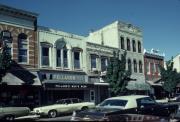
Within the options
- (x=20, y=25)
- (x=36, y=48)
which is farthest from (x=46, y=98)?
(x=20, y=25)

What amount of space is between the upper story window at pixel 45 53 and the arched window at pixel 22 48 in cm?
183

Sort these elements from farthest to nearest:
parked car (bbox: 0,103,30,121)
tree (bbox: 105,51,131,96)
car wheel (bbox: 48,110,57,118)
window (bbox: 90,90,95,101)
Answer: window (bbox: 90,90,95,101), tree (bbox: 105,51,131,96), car wheel (bbox: 48,110,57,118), parked car (bbox: 0,103,30,121)

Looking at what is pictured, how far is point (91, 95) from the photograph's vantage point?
34.3 metres

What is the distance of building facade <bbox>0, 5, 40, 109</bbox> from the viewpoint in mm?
26130

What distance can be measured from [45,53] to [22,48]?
2.65m

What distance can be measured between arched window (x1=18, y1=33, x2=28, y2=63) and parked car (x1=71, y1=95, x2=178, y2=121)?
51.4ft

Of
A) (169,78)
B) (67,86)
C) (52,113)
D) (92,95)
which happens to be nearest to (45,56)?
(67,86)

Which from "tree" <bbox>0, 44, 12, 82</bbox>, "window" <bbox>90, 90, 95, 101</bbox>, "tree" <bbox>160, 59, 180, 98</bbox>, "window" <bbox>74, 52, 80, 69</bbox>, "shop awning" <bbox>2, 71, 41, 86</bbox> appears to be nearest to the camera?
"tree" <bbox>0, 44, 12, 82</bbox>

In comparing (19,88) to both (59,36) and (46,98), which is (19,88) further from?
(59,36)

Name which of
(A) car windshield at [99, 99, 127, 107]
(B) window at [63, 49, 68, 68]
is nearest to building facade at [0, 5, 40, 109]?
(B) window at [63, 49, 68, 68]

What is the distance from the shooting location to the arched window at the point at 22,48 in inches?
1090

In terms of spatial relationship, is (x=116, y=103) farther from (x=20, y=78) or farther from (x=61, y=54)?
(x=61, y=54)

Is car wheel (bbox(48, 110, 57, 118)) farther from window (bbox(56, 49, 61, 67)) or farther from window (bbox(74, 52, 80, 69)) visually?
window (bbox(74, 52, 80, 69))

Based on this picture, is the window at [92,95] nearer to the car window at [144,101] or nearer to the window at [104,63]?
the window at [104,63]
